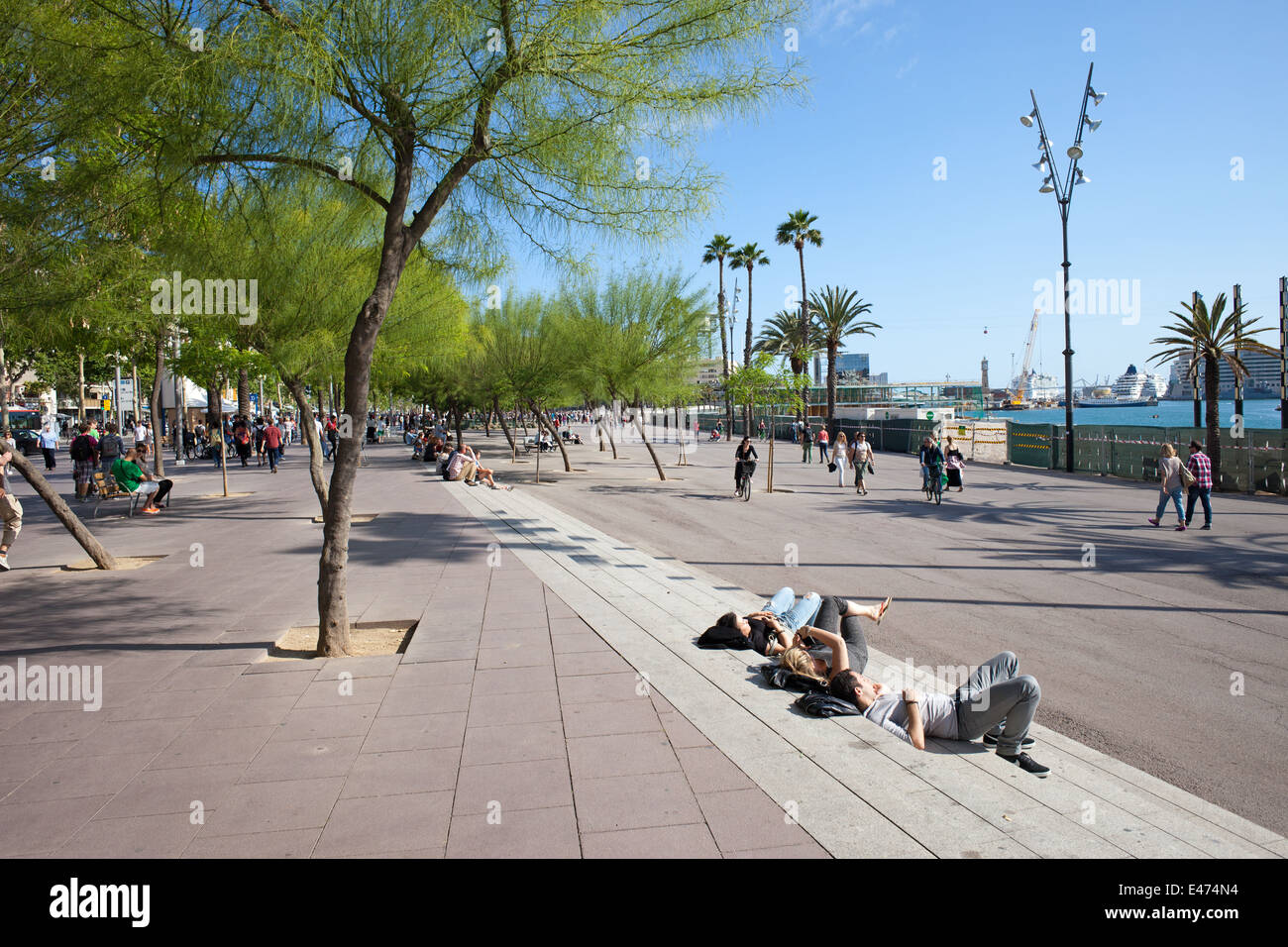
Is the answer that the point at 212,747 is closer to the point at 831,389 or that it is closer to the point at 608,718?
the point at 608,718

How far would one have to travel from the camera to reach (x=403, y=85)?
620cm

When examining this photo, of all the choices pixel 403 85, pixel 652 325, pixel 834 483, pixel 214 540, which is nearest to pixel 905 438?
pixel 834 483

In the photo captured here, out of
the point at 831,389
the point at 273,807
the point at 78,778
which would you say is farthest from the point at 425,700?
the point at 831,389

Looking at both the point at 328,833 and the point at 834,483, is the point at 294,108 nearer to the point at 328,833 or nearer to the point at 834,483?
the point at 328,833

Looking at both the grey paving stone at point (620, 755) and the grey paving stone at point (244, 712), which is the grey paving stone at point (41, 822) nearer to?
the grey paving stone at point (244, 712)

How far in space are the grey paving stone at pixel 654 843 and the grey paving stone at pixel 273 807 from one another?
1.27m

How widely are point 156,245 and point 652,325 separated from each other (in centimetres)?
1789

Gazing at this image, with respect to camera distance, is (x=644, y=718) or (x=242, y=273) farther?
(x=242, y=273)

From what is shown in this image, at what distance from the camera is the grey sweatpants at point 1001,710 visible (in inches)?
180

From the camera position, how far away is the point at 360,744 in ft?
15.0

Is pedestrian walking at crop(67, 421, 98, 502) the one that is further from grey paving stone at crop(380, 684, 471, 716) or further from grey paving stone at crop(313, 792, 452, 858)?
grey paving stone at crop(313, 792, 452, 858)

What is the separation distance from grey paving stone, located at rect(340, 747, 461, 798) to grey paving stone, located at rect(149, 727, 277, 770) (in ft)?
2.25

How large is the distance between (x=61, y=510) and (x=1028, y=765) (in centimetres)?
1063

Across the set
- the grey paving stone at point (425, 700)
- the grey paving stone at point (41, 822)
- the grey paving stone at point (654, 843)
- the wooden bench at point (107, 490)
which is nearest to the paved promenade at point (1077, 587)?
the grey paving stone at point (654, 843)
